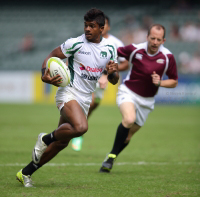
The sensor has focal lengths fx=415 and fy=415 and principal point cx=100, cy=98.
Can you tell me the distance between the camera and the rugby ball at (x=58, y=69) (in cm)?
490

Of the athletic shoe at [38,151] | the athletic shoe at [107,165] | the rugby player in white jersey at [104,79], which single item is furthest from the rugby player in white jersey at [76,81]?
the athletic shoe at [107,165]

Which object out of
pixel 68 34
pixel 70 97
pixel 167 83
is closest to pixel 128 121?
pixel 167 83

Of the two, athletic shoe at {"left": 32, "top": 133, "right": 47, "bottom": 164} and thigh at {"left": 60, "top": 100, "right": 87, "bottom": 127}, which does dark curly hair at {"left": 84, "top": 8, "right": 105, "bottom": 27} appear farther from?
athletic shoe at {"left": 32, "top": 133, "right": 47, "bottom": 164}

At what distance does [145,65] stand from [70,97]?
2.01 metres

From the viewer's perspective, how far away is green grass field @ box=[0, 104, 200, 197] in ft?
16.0

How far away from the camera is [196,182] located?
5.42 meters

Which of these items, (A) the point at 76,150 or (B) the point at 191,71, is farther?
(B) the point at 191,71

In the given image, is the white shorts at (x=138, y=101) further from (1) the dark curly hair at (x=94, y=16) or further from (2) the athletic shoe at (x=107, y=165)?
(1) the dark curly hair at (x=94, y=16)

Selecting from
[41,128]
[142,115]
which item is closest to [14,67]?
[41,128]

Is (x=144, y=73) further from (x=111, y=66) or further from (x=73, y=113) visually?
(x=73, y=113)

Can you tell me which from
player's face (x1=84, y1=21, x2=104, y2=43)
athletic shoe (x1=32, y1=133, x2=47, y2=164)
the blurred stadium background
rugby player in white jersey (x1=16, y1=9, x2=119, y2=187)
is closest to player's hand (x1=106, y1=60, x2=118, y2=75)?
rugby player in white jersey (x1=16, y1=9, x2=119, y2=187)

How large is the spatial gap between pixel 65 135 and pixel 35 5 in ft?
86.0

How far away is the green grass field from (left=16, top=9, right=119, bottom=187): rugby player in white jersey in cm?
44

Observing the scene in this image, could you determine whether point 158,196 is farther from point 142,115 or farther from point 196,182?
point 142,115
